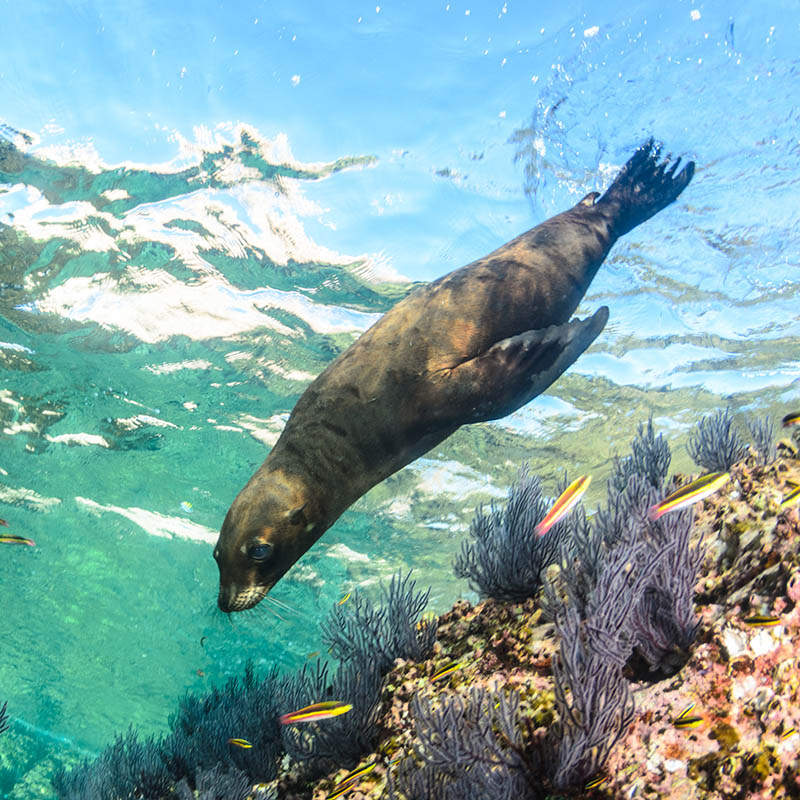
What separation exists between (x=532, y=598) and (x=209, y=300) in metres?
8.59

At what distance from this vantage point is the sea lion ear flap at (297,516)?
440 cm

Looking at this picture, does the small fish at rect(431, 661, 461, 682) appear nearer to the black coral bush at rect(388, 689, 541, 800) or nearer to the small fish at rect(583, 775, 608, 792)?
the black coral bush at rect(388, 689, 541, 800)

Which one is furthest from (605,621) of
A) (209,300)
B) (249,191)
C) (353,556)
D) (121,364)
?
(353,556)

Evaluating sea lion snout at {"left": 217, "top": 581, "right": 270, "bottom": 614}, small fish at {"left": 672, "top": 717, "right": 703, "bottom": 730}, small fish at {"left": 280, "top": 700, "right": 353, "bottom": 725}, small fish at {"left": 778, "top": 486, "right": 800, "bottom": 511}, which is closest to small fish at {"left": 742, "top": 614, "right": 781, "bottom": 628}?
small fish at {"left": 672, "top": 717, "right": 703, "bottom": 730}

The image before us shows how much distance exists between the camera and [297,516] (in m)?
4.45

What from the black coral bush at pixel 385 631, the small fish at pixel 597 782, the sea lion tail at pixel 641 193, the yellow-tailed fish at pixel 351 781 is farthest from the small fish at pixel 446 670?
the sea lion tail at pixel 641 193

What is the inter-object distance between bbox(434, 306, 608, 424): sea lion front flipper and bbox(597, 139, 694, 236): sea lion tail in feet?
8.09

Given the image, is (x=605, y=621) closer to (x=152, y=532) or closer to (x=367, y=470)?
(x=367, y=470)

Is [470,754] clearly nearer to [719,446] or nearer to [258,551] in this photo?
[258,551]

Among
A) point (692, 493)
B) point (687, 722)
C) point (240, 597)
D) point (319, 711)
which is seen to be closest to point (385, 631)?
point (319, 711)

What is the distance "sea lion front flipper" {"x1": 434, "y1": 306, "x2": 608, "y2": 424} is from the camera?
4844 mm

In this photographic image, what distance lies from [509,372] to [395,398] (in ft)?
3.47

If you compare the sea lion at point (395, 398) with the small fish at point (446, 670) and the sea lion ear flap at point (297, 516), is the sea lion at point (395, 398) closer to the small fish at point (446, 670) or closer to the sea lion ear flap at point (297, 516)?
the sea lion ear flap at point (297, 516)

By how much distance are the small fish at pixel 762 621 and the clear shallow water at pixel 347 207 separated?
4537mm
